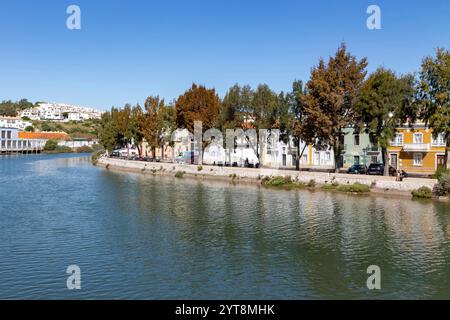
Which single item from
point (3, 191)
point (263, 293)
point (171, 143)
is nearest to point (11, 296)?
point (263, 293)

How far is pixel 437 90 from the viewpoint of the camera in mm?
53375

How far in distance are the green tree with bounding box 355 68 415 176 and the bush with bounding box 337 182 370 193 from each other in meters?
6.10

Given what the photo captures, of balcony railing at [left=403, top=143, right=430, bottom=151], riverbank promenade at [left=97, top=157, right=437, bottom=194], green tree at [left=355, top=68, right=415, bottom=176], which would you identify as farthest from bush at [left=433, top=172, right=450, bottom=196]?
balcony railing at [left=403, top=143, right=430, bottom=151]

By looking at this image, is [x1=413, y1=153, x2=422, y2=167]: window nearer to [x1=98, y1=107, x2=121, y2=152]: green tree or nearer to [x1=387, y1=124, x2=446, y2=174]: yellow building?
[x1=387, y1=124, x2=446, y2=174]: yellow building

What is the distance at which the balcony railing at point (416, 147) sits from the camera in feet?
228

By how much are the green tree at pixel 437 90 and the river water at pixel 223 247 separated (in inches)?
421

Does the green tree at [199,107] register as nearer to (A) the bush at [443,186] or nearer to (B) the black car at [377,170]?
(B) the black car at [377,170]

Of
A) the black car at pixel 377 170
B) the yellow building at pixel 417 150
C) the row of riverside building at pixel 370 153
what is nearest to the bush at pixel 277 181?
the row of riverside building at pixel 370 153

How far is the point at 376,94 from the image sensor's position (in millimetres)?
55406

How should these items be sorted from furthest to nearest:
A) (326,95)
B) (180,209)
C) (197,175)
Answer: (197,175) → (326,95) → (180,209)

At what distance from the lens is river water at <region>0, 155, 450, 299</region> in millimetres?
21859
